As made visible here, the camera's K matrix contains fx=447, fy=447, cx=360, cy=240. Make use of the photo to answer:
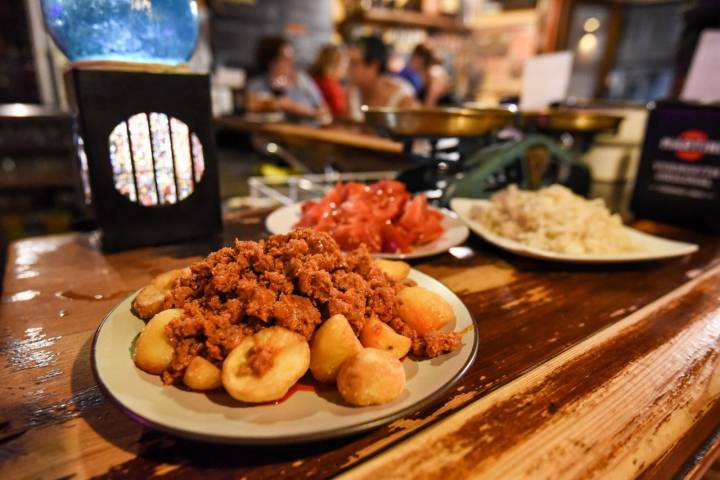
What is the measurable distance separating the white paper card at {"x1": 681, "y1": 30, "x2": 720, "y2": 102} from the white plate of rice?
111cm

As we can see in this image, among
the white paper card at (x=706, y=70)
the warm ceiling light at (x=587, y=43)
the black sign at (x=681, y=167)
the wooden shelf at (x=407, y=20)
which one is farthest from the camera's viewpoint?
the wooden shelf at (x=407, y=20)

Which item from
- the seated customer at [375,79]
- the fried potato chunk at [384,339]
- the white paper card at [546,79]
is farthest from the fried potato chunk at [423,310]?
the seated customer at [375,79]

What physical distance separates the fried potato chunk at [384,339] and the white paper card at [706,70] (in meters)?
2.18

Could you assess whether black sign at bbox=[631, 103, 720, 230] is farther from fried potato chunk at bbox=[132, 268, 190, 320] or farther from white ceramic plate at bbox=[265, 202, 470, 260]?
fried potato chunk at bbox=[132, 268, 190, 320]

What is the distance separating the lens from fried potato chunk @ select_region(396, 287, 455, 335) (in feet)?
2.68

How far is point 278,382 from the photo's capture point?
2.07ft

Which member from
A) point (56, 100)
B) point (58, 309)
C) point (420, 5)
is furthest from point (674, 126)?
point (420, 5)

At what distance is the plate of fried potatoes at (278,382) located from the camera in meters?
0.57

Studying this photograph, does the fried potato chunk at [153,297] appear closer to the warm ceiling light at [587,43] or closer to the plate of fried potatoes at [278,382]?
the plate of fried potatoes at [278,382]

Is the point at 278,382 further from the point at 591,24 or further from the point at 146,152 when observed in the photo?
the point at 591,24

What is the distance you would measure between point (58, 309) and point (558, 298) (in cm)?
128

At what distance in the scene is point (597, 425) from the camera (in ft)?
2.43

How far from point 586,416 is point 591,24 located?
8.42 metres

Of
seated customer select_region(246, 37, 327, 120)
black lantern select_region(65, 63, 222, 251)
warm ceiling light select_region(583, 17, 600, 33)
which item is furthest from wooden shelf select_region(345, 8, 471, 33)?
black lantern select_region(65, 63, 222, 251)
